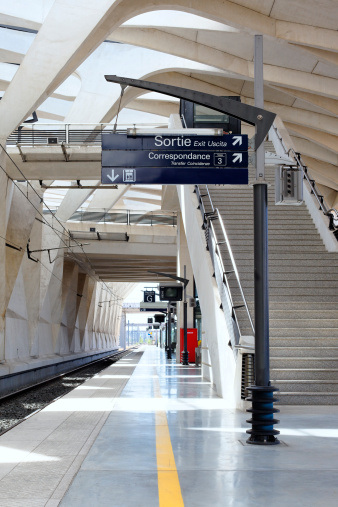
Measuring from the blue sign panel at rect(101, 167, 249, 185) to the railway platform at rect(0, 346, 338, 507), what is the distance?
11.5 feet

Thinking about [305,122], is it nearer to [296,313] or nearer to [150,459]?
[296,313]

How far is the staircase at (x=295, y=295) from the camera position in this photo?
37.6 ft

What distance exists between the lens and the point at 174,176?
34.1ft

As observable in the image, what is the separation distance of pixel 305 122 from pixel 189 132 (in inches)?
849

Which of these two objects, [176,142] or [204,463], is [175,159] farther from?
[204,463]

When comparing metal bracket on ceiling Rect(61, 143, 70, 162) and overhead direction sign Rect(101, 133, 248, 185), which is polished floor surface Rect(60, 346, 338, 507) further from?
metal bracket on ceiling Rect(61, 143, 70, 162)

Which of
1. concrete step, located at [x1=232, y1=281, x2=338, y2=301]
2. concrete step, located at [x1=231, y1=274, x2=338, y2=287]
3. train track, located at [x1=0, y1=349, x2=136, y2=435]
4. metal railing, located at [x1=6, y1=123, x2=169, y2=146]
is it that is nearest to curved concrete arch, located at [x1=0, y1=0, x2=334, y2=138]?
metal railing, located at [x1=6, y1=123, x2=169, y2=146]

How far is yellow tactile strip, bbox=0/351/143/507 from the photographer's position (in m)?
5.14

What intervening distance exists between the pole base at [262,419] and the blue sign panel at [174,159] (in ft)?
12.1

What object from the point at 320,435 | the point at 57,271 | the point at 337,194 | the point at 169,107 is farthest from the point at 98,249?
the point at 320,435

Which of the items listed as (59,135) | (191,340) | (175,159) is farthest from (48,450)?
(191,340)

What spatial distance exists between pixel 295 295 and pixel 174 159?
5.10 metres

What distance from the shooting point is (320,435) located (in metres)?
7.89

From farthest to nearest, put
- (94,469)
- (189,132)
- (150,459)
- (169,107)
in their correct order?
(169,107) → (189,132) → (150,459) → (94,469)
